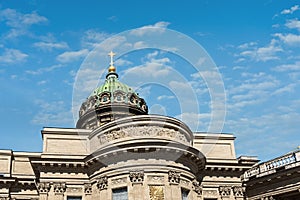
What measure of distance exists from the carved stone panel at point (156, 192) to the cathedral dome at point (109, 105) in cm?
1611

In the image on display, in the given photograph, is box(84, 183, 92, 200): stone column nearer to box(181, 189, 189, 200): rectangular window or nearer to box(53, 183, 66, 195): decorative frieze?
box(53, 183, 66, 195): decorative frieze

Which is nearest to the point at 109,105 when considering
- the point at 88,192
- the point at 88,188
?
the point at 88,188

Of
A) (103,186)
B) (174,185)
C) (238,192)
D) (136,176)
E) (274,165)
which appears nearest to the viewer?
(136,176)

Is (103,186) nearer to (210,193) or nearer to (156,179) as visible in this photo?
(156,179)

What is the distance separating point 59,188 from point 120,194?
536 cm

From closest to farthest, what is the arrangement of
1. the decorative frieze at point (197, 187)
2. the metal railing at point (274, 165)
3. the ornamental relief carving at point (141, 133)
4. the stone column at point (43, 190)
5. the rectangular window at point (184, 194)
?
1. the rectangular window at point (184, 194)
2. the stone column at point (43, 190)
3. the ornamental relief carving at point (141, 133)
4. the decorative frieze at point (197, 187)
5. the metal railing at point (274, 165)

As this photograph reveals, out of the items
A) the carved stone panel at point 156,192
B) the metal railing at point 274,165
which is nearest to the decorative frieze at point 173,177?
the carved stone panel at point 156,192

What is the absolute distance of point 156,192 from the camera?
3259cm

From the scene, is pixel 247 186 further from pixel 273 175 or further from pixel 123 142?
pixel 123 142

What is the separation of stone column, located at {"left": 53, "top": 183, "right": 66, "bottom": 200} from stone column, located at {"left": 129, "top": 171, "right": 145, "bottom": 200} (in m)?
6.01

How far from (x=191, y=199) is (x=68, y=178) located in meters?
10.4

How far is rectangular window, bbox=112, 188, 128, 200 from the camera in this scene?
33.0 m

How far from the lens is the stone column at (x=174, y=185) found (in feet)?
108

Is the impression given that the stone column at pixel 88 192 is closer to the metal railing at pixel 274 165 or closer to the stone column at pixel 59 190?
the stone column at pixel 59 190
